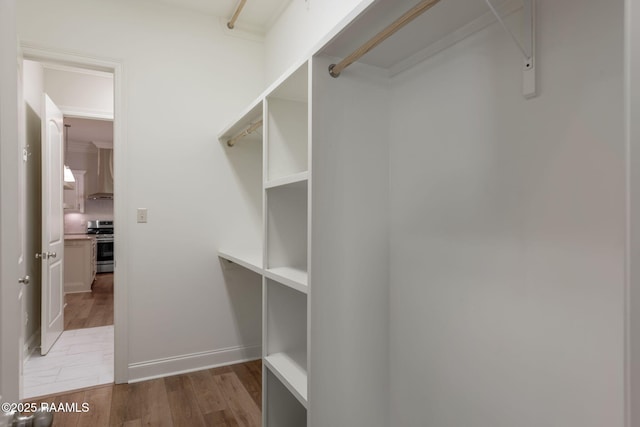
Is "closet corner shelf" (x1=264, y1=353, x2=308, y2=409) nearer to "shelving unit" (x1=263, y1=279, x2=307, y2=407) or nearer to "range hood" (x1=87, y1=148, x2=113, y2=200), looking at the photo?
"shelving unit" (x1=263, y1=279, x2=307, y2=407)

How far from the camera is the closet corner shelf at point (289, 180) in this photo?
1323 mm

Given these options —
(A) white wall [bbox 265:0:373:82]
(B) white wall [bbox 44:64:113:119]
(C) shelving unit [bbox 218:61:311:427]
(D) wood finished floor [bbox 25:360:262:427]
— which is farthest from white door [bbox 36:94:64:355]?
(C) shelving unit [bbox 218:61:311:427]

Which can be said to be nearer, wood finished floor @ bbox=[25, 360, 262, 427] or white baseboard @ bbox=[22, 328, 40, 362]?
wood finished floor @ bbox=[25, 360, 262, 427]

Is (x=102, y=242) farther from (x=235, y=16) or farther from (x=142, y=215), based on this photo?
(x=235, y=16)

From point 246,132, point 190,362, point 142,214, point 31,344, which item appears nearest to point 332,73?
point 246,132

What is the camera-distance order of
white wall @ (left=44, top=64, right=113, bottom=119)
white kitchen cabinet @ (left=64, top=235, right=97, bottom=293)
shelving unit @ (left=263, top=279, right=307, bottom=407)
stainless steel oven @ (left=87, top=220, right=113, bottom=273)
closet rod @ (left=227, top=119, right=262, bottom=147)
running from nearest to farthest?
shelving unit @ (left=263, top=279, right=307, bottom=407) → closet rod @ (left=227, top=119, right=262, bottom=147) → white wall @ (left=44, top=64, right=113, bottom=119) → white kitchen cabinet @ (left=64, top=235, right=97, bottom=293) → stainless steel oven @ (left=87, top=220, right=113, bottom=273)

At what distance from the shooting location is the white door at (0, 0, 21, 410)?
1.91ft

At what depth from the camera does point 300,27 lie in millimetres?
2334

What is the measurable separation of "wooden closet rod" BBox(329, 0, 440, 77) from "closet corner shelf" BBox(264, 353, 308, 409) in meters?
1.19

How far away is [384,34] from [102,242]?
750cm

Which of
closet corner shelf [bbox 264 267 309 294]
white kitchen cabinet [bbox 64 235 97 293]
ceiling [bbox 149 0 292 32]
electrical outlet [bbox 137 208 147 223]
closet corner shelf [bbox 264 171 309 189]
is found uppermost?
ceiling [bbox 149 0 292 32]

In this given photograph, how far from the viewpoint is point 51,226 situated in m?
2.95

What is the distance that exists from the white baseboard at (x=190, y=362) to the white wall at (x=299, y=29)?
2195 millimetres

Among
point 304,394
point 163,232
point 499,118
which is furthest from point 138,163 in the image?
point 499,118
